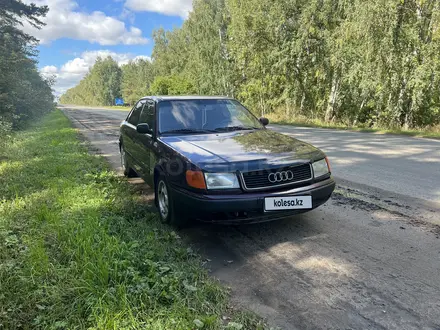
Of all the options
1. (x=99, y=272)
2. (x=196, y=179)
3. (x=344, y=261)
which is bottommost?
(x=344, y=261)

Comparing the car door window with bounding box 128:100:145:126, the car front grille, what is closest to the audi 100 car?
the car front grille

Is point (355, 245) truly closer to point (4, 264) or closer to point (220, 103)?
point (220, 103)

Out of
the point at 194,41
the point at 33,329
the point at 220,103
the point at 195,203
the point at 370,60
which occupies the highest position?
the point at 194,41

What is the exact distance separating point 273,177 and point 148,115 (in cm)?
262

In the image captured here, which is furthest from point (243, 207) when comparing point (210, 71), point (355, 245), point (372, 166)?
point (210, 71)

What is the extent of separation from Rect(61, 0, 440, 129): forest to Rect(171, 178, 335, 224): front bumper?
14154 mm

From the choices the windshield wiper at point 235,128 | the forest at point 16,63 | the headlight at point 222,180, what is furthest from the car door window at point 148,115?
the forest at point 16,63

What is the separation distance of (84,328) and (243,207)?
1.71 metres

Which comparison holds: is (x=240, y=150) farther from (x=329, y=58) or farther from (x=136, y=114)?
(x=329, y=58)

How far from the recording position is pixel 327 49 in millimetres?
20703

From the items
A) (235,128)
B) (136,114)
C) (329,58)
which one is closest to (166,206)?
(235,128)

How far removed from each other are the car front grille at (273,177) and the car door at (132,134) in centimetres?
271

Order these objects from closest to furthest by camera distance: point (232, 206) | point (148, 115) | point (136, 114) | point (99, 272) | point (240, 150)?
point (99, 272) → point (232, 206) → point (240, 150) → point (148, 115) → point (136, 114)

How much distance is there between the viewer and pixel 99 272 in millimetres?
2688
